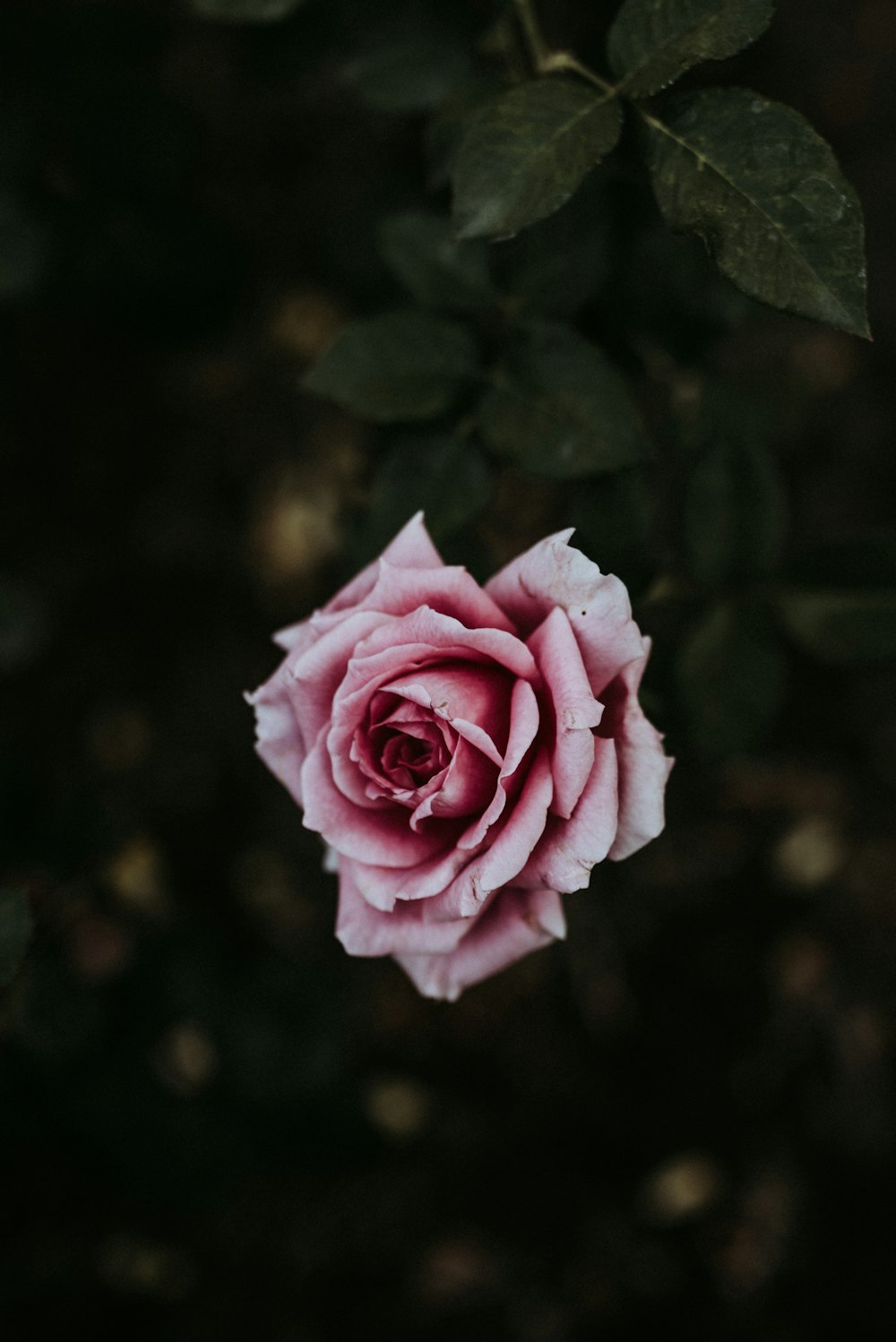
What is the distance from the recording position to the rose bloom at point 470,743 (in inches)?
30.3

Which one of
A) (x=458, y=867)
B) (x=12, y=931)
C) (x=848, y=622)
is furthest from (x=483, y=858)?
(x=848, y=622)

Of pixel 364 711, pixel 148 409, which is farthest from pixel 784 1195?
pixel 148 409

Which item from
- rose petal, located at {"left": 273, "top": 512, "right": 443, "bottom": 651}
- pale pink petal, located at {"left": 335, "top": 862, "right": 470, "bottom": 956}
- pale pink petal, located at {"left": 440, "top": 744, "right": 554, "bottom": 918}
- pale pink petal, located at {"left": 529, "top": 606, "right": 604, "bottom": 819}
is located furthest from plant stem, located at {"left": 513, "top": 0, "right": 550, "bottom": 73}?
pale pink petal, located at {"left": 335, "top": 862, "right": 470, "bottom": 956}

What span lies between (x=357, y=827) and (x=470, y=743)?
0.42 ft

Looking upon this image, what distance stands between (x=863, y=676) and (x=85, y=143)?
68.0 inches

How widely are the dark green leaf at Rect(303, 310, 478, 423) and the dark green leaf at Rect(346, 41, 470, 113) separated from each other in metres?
0.26

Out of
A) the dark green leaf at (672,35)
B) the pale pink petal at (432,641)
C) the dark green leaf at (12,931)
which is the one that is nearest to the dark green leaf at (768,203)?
the dark green leaf at (672,35)

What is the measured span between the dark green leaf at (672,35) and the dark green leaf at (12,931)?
36.4 inches

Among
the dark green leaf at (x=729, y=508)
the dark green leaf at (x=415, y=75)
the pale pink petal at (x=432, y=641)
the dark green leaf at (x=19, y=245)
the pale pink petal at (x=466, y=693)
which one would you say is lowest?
the dark green leaf at (x=729, y=508)

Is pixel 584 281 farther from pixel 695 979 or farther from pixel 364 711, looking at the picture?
pixel 695 979

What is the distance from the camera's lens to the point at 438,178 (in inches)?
44.6

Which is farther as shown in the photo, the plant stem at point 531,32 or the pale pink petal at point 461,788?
the plant stem at point 531,32

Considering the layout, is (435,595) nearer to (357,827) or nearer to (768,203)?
(357,827)

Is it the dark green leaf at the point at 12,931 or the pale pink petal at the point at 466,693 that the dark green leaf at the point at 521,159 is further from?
the dark green leaf at the point at 12,931
